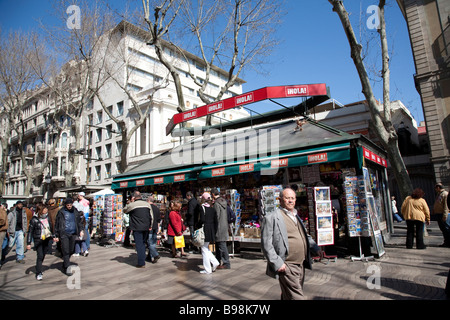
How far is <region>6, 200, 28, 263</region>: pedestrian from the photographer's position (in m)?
8.32

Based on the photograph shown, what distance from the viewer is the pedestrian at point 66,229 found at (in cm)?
643

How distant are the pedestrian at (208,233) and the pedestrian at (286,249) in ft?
10.8

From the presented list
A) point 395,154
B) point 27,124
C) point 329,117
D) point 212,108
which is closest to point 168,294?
point 212,108

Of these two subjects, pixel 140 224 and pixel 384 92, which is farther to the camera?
pixel 384 92

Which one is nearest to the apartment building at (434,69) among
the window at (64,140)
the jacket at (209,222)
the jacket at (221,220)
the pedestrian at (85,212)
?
the jacket at (221,220)

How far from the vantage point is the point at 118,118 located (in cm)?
3566

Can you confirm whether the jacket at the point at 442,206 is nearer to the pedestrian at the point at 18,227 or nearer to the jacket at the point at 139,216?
the jacket at the point at 139,216

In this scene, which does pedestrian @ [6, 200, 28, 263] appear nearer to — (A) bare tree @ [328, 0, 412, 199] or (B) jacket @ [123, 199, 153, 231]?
(B) jacket @ [123, 199, 153, 231]

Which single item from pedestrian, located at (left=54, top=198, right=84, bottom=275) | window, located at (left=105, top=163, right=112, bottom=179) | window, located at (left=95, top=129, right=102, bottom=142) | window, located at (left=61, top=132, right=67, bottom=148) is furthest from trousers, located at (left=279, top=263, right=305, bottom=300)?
window, located at (left=61, top=132, right=67, bottom=148)

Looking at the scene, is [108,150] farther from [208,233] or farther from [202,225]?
[208,233]

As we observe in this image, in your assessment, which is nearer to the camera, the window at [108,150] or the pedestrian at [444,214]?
the pedestrian at [444,214]

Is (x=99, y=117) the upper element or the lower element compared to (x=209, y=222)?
upper

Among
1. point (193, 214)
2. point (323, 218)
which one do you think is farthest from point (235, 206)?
point (323, 218)

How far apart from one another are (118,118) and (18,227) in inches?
1148
